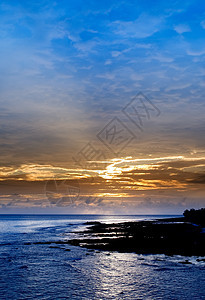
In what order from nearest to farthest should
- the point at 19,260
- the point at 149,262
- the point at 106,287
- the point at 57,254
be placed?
the point at 106,287 < the point at 149,262 < the point at 19,260 < the point at 57,254

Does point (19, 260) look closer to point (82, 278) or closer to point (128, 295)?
point (82, 278)

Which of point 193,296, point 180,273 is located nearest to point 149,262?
point 180,273

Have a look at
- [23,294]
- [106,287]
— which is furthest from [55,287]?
[106,287]

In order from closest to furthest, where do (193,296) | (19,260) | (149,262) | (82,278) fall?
(193,296) < (82,278) < (149,262) < (19,260)

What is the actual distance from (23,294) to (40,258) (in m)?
17.4

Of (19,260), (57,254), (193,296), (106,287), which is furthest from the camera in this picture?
(57,254)

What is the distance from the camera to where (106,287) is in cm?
2247

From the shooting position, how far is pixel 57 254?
40.6 meters

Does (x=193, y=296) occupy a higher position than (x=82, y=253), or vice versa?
(x=193, y=296)

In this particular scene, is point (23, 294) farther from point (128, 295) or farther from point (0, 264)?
point (0, 264)

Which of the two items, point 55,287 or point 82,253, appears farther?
point 82,253

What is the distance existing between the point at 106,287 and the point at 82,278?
13.9 feet

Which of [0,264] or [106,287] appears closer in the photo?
[106,287]

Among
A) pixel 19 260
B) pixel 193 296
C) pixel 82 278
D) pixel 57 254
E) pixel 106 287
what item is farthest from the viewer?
pixel 57 254
